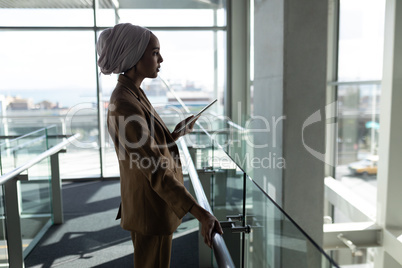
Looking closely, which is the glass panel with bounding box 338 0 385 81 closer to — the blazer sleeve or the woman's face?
the woman's face

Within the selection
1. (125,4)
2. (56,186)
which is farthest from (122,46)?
(125,4)

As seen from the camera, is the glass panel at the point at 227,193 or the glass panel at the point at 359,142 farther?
the glass panel at the point at 359,142

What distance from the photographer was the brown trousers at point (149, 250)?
1422 millimetres

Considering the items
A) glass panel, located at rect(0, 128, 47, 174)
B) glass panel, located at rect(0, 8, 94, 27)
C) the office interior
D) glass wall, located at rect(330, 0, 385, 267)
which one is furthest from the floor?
glass panel, located at rect(0, 8, 94, 27)

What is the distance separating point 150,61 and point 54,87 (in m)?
5.66

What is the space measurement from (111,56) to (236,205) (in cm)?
106

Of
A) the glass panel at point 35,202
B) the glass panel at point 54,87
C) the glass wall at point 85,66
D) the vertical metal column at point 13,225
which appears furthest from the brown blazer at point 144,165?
the glass panel at point 54,87

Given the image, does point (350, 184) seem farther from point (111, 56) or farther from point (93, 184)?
point (111, 56)

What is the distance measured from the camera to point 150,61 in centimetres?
144

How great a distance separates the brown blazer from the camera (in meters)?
1.18

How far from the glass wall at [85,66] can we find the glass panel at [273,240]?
5.21 metres

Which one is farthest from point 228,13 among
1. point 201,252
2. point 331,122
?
point 201,252

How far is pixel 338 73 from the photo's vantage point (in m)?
6.07

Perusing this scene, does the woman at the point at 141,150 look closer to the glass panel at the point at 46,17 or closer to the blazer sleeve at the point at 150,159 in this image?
the blazer sleeve at the point at 150,159
